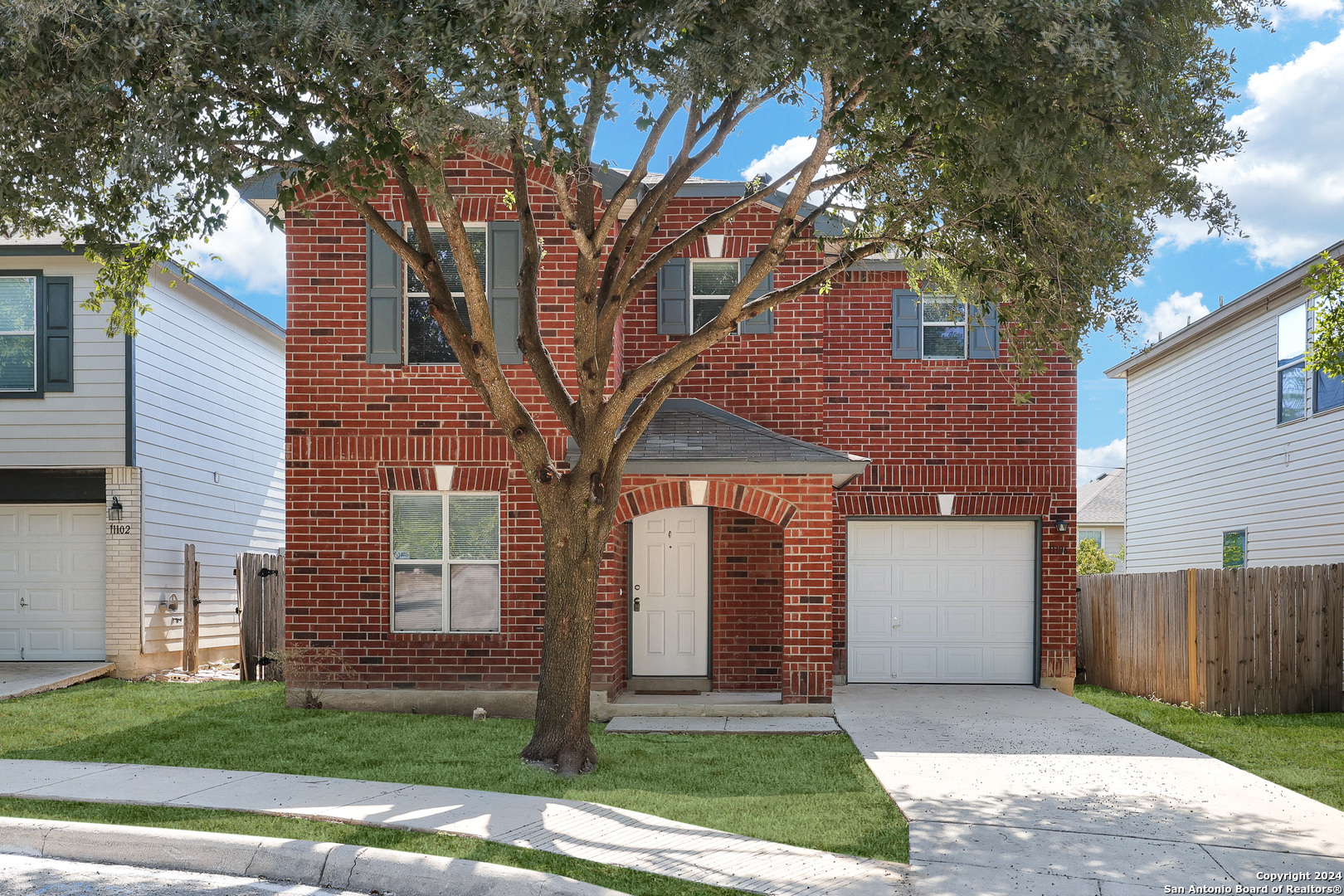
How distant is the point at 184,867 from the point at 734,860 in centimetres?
317

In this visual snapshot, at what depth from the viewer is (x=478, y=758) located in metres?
9.46

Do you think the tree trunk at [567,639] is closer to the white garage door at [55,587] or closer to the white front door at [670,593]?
the white front door at [670,593]

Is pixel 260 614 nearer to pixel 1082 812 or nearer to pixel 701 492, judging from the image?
pixel 701 492

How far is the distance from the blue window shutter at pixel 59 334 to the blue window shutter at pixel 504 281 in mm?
6855

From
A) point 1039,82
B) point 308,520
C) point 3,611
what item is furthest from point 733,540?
point 3,611

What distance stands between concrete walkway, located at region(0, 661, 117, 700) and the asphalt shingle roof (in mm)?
26446

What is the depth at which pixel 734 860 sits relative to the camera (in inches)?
252

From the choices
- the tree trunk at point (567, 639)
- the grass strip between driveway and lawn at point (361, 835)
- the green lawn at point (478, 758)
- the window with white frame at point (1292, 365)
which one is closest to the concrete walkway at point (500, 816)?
the grass strip between driveway and lawn at point (361, 835)

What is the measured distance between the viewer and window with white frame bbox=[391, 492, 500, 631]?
497 inches

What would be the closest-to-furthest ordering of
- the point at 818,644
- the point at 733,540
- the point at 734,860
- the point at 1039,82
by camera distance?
the point at 734,860 → the point at 1039,82 → the point at 818,644 → the point at 733,540

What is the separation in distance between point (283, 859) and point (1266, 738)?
9.64 metres

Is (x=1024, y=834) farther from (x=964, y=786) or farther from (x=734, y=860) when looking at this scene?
(x=734, y=860)

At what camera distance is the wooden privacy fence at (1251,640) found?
526 inches

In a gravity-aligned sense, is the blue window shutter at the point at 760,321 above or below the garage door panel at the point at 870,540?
above
